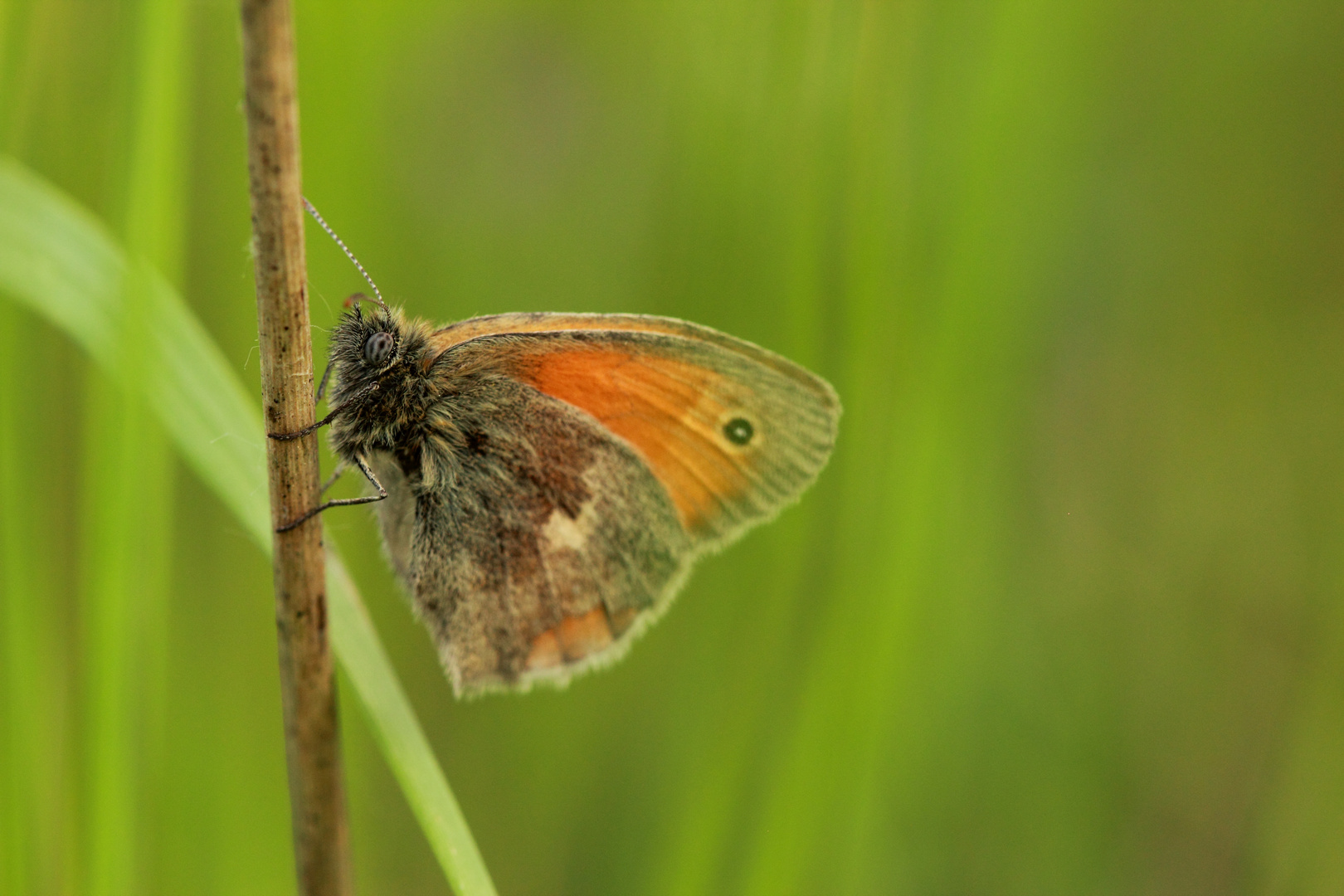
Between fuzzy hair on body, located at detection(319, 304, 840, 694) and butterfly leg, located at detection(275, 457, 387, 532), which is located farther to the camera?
fuzzy hair on body, located at detection(319, 304, 840, 694)

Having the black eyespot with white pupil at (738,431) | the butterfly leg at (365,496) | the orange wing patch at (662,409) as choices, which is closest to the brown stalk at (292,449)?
the butterfly leg at (365,496)

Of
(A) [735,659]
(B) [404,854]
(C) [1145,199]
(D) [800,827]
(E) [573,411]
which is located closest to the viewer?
(D) [800,827]

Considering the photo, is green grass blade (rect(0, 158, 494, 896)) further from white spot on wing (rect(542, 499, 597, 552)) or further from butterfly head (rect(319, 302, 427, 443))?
white spot on wing (rect(542, 499, 597, 552))

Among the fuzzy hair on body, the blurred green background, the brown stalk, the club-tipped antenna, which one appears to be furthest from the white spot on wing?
the brown stalk

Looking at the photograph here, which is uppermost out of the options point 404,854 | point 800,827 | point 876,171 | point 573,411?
point 876,171

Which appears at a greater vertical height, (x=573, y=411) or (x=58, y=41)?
(x=58, y=41)

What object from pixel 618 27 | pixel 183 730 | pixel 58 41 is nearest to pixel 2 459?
pixel 183 730

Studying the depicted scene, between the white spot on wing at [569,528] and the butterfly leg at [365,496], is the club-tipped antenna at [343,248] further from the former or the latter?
the white spot on wing at [569,528]

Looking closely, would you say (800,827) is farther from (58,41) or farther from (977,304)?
(58,41)
